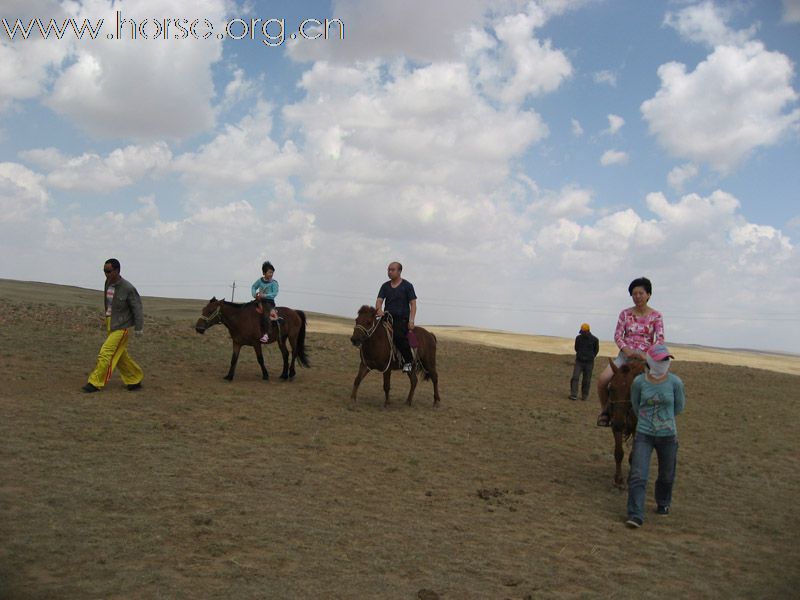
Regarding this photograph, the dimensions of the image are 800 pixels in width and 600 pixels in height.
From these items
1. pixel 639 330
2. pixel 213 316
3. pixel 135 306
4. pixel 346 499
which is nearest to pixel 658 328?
pixel 639 330

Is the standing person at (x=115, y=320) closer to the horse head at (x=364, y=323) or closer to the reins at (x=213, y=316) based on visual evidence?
the reins at (x=213, y=316)

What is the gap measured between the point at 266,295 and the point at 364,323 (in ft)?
11.6

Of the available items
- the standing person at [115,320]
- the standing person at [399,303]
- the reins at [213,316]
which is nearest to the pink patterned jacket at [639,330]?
the standing person at [399,303]

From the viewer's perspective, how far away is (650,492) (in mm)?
9219

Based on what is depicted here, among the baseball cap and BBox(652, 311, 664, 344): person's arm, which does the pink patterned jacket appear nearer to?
BBox(652, 311, 664, 344): person's arm

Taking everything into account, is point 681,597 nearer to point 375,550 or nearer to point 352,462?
point 375,550

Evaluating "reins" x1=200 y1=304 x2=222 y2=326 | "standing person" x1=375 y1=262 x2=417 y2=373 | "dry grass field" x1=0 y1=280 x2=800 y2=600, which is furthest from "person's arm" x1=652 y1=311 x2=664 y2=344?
"reins" x1=200 y1=304 x2=222 y2=326

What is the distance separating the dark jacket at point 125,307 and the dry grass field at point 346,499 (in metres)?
1.34

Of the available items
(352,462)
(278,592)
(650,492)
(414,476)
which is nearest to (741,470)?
(650,492)

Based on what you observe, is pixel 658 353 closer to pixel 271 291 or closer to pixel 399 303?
pixel 399 303

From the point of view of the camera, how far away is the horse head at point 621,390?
874cm

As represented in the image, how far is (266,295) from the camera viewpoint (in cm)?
1520

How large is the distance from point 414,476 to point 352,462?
950 mm

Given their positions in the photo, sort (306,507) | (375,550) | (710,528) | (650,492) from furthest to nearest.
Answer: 1. (650,492)
2. (710,528)
3. (306,507)
4. (375,550)
